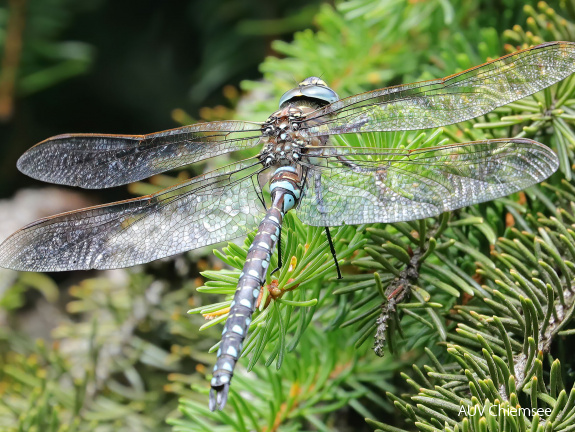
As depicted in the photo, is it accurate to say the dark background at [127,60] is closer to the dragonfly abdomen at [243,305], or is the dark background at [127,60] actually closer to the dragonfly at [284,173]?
the dragonfly at [284,173]

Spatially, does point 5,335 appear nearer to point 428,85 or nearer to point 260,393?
point 260,393

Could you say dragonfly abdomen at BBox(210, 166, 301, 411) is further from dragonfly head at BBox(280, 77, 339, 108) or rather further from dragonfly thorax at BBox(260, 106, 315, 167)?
dragonfly head at BBox(280, 77, 339, 108)

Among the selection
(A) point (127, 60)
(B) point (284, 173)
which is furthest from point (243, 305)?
(A) point (127, 60)

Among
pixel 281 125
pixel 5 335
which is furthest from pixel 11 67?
pixel 281 125

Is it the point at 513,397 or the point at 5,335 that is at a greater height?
the point at 5,335

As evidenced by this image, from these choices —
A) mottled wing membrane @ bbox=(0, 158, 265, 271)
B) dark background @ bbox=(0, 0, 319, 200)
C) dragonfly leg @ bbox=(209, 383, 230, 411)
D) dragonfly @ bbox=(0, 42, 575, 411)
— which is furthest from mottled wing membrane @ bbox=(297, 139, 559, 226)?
dark background @ bbox=(0, 0, 319, 200)

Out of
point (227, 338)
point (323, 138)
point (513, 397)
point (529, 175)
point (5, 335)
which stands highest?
point (323, 138)

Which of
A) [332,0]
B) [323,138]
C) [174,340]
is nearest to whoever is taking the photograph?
[323,138]

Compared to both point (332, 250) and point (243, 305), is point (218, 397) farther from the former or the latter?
point (332, 250)
